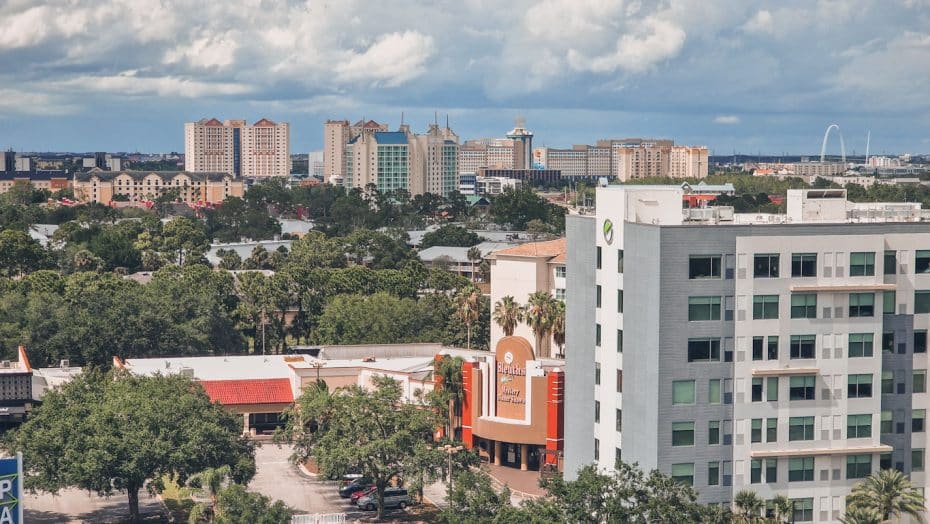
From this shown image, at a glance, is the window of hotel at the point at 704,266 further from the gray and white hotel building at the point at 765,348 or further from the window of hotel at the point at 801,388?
the window of hotel at the point at 801,388

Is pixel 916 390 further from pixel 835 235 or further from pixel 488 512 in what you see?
pixel 488 512

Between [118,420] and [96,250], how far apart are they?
366 feet

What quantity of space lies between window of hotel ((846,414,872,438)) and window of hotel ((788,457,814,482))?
6.93 ft

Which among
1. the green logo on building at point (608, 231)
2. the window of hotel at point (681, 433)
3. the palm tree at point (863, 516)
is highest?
the green logo on building at point (608, 231)

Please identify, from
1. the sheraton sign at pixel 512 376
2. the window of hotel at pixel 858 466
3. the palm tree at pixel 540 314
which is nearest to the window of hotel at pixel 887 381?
the window of hotel at pixel 858 466

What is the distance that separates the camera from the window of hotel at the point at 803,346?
61938 millimetres

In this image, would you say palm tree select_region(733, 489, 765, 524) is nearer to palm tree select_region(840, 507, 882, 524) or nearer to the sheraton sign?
palm tree select_region(840, 507, 882, 524)

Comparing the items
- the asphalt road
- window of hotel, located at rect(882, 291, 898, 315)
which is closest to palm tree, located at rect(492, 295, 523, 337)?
the asphalt road

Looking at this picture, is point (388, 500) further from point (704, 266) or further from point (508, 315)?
point (508, 315)

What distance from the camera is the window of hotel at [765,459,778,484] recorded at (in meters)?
61.6

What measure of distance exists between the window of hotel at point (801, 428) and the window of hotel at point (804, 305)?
436 cm

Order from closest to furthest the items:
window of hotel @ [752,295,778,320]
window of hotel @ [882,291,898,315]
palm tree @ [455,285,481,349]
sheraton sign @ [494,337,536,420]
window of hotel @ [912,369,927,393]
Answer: window of hotel @ [752,295,778,320] < window of hotel @ [882,291,898,315] < window of hotel @ [912,369,927,393] < sheraton sign @ [494,337,536,420] < palm tree @ [455,285,481,349]

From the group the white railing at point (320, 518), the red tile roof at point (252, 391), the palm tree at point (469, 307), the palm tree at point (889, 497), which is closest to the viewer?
the palm tree at point (889, 497)

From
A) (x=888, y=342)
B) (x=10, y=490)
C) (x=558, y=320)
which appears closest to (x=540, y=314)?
(x=558, y=320)
